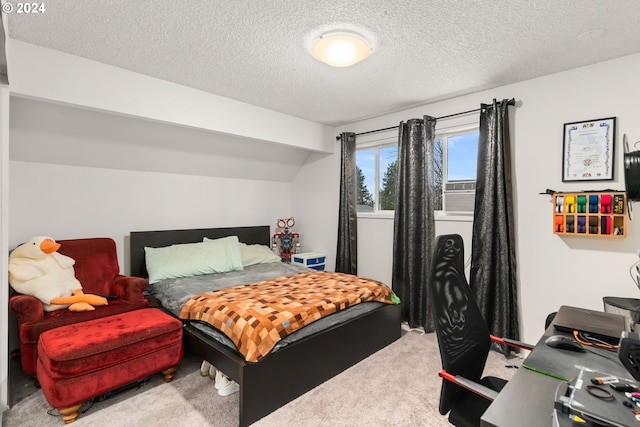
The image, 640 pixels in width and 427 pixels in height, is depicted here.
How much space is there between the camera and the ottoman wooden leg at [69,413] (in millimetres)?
1946

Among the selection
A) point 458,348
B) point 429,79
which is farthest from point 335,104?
point 458,348

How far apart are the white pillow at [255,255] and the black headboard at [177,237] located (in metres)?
0.24

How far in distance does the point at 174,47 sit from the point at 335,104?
67.8 inches

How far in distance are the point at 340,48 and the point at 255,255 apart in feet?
8.99

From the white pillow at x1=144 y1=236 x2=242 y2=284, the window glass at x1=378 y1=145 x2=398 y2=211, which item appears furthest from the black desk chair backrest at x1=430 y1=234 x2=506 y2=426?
the white pillow at x1=144 y1=236 x2=242 y2=284

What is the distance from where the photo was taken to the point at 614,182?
2426mm

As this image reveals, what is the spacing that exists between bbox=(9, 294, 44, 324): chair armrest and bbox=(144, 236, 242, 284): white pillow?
965 mm

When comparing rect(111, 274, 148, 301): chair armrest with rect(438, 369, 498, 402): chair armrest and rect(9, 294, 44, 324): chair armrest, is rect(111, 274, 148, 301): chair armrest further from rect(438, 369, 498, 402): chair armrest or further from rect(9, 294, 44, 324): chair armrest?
rect(438, 369, 498, 402): chair armrest

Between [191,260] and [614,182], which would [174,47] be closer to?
[191,260]

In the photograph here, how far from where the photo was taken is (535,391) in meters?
1.03

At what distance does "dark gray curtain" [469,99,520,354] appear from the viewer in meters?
2.86

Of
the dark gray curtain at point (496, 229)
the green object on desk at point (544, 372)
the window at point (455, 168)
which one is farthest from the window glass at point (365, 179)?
the green object on desk at point (544, 372)

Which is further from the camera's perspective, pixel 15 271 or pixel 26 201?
pixel 26 201

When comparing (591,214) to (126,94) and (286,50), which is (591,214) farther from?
(126,94)
